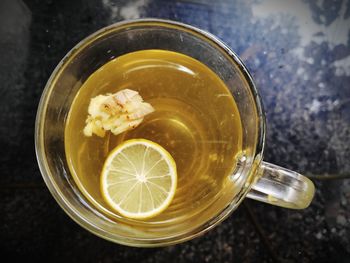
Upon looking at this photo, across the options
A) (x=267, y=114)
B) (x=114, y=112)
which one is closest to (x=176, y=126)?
(x=114, y=112)

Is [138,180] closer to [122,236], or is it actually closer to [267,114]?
[122,236]

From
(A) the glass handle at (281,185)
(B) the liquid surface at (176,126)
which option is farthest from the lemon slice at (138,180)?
(A) the glass handle at (281,185)

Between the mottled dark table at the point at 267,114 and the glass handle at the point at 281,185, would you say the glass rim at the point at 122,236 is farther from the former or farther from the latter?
the mottled dark table at the point at 267,114

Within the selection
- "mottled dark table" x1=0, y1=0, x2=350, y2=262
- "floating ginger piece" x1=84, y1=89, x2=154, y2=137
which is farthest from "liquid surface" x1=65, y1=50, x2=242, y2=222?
"mottled dark table" x1=0, y1=0, x2=350, y2=262

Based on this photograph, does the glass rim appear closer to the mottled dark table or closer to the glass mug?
the glass mug

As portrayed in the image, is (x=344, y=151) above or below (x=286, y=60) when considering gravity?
below

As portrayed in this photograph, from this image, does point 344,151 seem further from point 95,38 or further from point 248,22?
point 95,38

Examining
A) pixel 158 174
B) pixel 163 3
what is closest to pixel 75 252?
pixel 158 174
